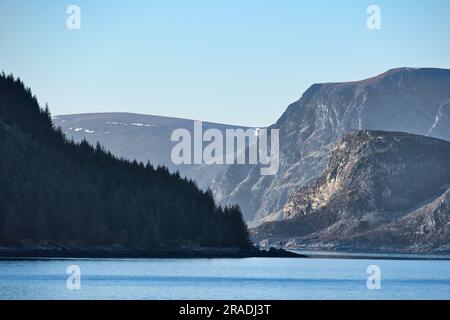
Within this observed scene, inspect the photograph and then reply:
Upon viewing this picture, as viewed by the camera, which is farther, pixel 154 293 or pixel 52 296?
pixel 154 293

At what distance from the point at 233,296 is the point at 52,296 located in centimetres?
2908
